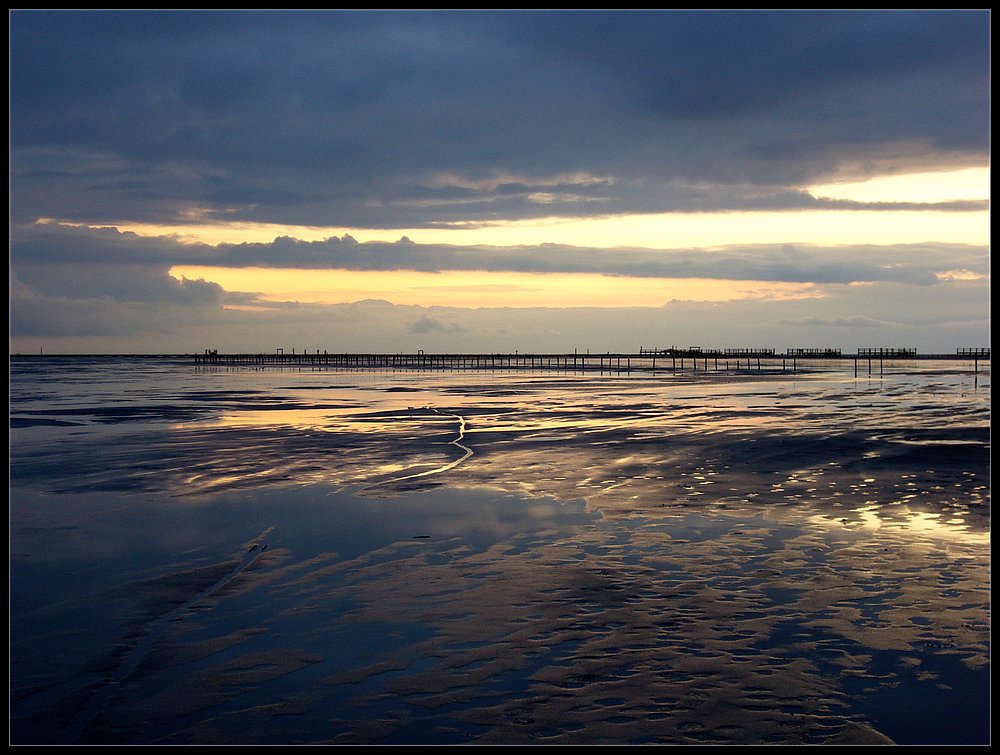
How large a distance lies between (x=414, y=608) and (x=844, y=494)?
9619 millimetres

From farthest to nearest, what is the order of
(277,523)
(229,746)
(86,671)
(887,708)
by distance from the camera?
(277,523), (86,671), (887,708), (229,746)

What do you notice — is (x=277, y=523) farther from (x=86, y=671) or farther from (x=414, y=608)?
(x=86, y=671)

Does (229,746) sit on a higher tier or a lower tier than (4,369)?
lower

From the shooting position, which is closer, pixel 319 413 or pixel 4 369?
pixel 4 369

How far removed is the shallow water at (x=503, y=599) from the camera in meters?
6.30

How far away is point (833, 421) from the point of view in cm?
2936

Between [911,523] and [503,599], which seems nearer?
[503,599]

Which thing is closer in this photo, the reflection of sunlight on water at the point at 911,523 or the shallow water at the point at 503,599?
the shallow water at the point at 503,599

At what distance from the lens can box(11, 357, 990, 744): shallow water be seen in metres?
6.30

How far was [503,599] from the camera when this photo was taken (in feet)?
29.6

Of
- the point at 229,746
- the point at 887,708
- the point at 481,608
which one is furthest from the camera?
the point at 481,608

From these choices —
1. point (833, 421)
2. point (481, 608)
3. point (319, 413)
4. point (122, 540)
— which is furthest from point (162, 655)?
point (319, 413)

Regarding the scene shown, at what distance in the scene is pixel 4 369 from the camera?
6.66 m

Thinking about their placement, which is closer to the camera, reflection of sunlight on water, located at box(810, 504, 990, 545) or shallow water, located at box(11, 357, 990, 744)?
shallow water, located at box(11, 357, 990, 744)
